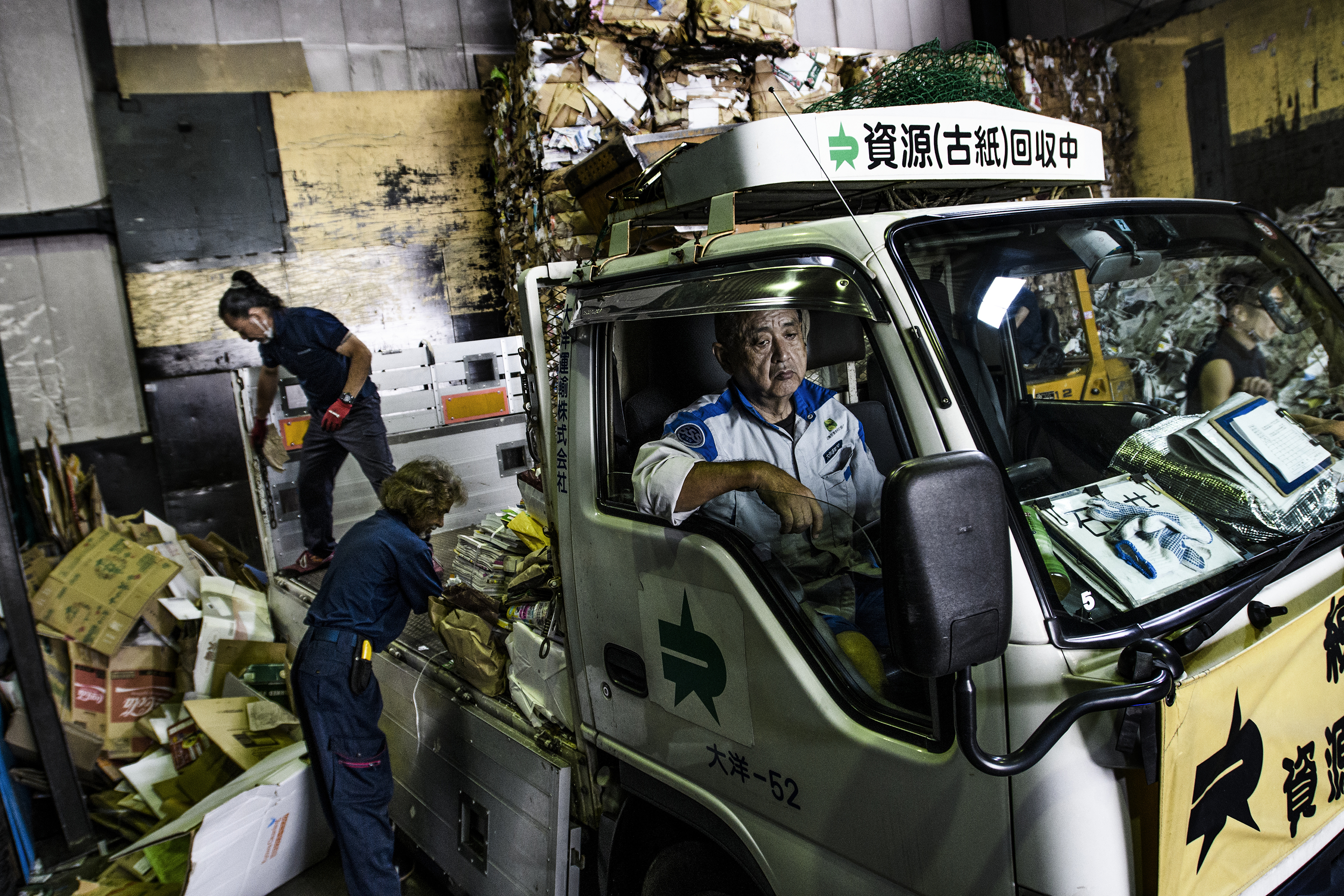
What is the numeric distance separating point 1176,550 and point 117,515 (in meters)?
8.37

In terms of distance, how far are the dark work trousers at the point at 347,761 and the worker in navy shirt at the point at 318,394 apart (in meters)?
2.17

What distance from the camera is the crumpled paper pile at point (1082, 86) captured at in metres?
8.09

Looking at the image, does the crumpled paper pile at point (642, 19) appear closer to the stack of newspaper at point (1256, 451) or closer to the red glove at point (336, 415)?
the red glove at point (336, 415)

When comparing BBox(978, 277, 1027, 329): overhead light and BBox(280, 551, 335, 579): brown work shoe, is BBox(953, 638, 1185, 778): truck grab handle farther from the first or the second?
BBox(280, 551, 335, 579): brown work shoe

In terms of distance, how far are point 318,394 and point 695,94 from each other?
10.3ft

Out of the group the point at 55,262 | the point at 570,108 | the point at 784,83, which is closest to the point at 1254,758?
the point at 570,108

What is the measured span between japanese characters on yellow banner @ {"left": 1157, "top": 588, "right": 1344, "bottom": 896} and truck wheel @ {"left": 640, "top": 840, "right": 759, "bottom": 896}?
0.96 metres

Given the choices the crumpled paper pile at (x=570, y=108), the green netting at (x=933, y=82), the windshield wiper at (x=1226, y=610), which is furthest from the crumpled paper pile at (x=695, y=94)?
the windshield wiper at (x=1226, y=610)

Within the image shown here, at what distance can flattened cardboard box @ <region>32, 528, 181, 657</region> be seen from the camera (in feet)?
16.7

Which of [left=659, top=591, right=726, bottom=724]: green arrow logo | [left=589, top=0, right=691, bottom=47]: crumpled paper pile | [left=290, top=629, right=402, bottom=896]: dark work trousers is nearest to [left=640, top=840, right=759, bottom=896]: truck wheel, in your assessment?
[left=659, top=591, right=726, bottom=724]: green arrow logo

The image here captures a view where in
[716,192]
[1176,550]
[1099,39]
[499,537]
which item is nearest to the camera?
[1176,550]

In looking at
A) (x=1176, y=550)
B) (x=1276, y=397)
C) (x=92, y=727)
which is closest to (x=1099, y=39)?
(x=1276, y=397)

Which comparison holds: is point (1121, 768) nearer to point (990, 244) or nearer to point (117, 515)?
point (990, 244)

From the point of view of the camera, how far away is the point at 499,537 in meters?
3.53
